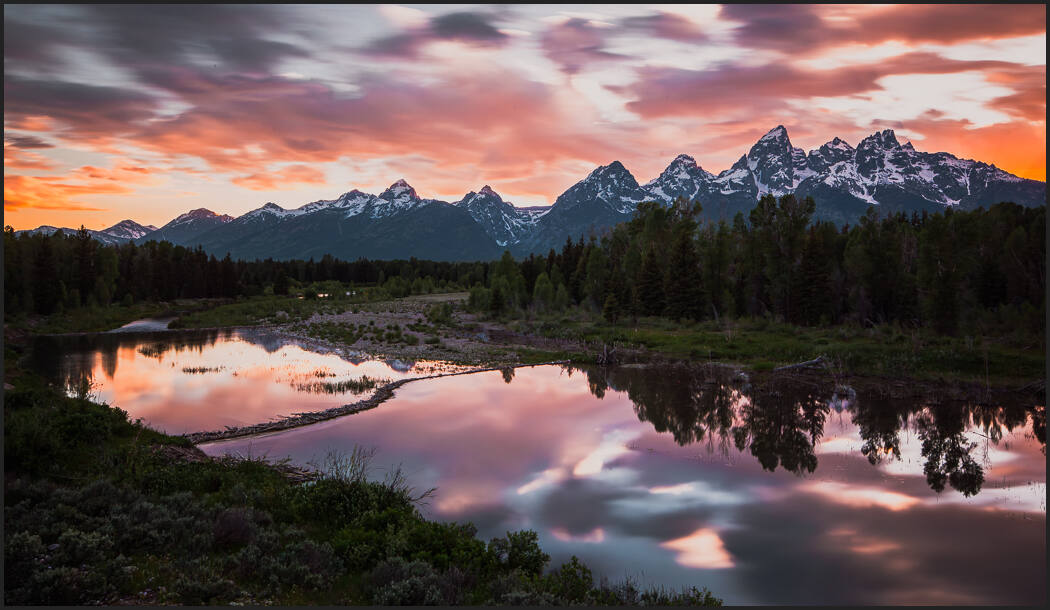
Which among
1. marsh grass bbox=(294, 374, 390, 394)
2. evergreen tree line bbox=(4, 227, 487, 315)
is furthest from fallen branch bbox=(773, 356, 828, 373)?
evergreen tree line bbox=(4, 227, 487, 315)

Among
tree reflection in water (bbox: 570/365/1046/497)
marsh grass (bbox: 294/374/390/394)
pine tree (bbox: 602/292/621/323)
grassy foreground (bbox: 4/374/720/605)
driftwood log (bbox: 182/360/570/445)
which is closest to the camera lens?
grassy foreground (bbox: 4/374/720/605)

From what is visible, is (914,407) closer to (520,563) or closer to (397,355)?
(520,563)

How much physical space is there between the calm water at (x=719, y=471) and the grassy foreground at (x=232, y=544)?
2.14 meters

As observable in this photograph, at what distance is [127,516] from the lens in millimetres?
11023

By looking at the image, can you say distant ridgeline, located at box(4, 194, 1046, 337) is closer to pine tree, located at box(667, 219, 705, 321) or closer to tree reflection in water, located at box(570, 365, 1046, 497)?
pine tree, located at box(667, 219, 705, 321)

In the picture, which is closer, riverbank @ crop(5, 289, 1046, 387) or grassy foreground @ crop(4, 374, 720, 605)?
grassy foreground @ crop(4, 374, 720, 605)

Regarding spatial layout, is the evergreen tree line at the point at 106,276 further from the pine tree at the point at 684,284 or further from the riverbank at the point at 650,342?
the pine tree at the point at 684,284

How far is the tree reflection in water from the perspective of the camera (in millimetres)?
19859

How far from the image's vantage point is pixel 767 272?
2292 inches

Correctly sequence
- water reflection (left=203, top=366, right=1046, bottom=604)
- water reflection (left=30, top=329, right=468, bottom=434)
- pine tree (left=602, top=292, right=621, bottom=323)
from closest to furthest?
water reflection (left=203, top=366, right=1046, bottom=604)
water reflection (left=30, top=329, right=468, bottom=434)
pine tree (left=602, top=292, right=621, bottom=323)

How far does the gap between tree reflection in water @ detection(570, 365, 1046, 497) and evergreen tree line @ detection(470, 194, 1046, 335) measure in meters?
16.1

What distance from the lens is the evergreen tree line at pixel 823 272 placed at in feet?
148

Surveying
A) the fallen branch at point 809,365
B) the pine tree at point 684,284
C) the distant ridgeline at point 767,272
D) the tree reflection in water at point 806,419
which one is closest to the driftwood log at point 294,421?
the tree reflection in water at point 806,419

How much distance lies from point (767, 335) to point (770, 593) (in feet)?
125
